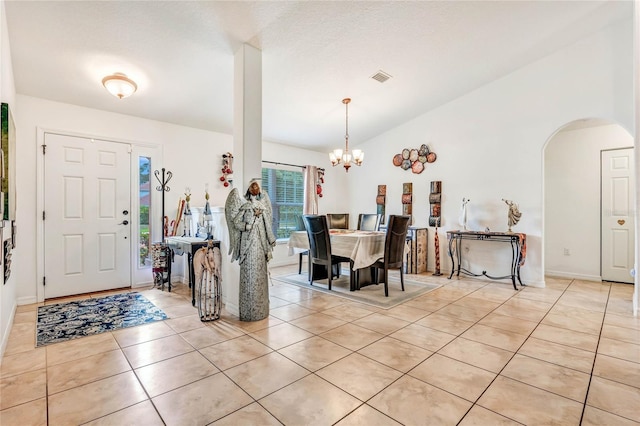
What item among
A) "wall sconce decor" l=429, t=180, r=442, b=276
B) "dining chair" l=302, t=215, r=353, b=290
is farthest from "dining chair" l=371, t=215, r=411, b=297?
"wall sconce decor" l=429, t=180, r=442, b=276

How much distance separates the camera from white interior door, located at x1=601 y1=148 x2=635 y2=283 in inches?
174

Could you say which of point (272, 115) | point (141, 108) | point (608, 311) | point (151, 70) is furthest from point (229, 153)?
point (608, 311)

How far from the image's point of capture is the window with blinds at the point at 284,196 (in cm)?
596

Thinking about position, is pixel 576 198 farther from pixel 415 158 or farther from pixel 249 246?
pixel 249 246

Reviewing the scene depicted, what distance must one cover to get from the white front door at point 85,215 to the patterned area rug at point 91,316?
0.44 meters

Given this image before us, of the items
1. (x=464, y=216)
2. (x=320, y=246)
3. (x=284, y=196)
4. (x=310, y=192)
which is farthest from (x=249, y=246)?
(x=464, y=216)

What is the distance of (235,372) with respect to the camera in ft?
6.51

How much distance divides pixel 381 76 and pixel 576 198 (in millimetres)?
3815

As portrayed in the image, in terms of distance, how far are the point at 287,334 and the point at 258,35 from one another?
2876mm

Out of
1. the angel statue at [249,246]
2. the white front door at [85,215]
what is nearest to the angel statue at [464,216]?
the angel statue at [249,246]

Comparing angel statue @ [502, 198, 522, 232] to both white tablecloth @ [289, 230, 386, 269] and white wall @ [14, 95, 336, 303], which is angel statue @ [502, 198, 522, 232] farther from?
white wall @ [14, 95, 336, 303]

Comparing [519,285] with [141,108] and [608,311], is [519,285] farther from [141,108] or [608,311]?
[141,108]

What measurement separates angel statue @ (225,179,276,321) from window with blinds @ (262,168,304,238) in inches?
116

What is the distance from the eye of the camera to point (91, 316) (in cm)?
305
